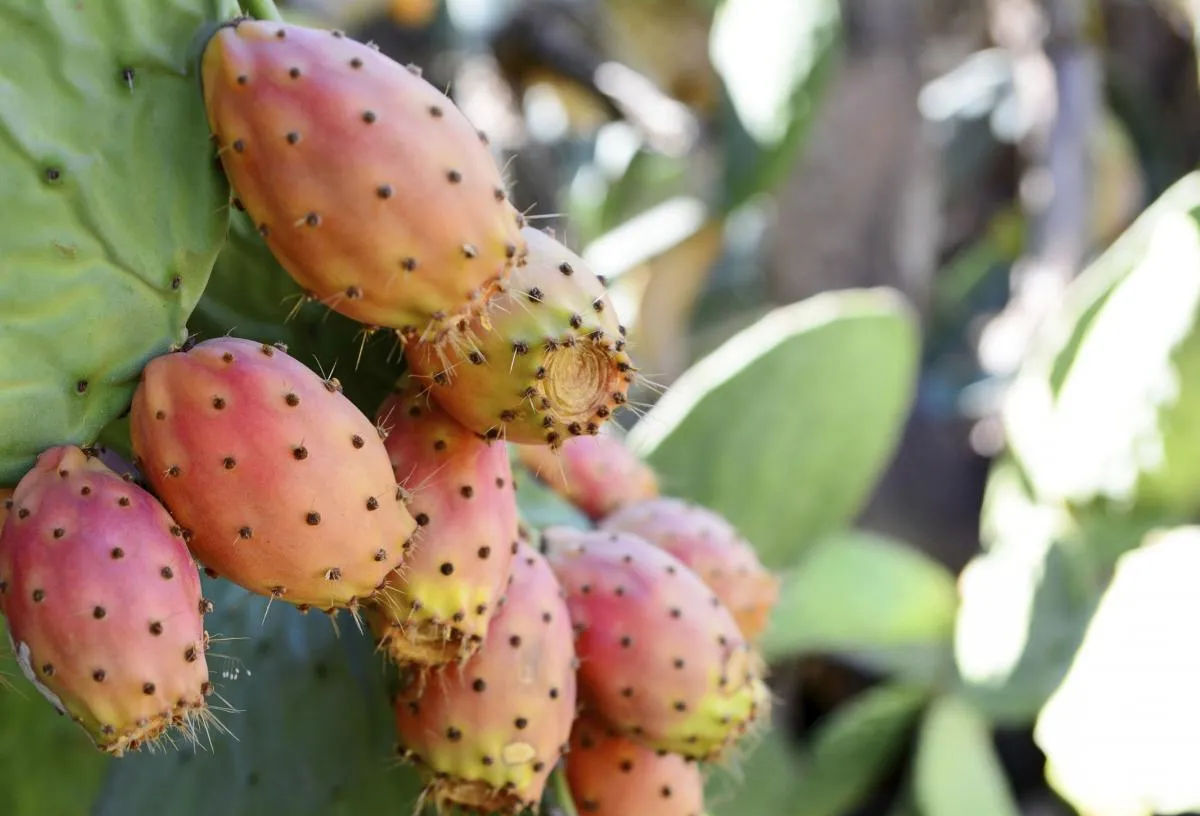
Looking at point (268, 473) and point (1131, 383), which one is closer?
point (268, 473)

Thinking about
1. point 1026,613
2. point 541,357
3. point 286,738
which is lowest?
point 1026,613

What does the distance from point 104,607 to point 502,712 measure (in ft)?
0.90

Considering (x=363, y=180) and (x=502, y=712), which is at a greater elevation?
(x=363, y=180)

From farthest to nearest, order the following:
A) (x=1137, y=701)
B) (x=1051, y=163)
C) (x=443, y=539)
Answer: (x=1051, y=163) → (x=1137, y=701) → (x=443, y=539)

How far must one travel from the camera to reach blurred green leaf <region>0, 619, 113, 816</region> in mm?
1031

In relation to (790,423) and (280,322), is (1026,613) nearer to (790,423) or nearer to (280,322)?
(790,423)

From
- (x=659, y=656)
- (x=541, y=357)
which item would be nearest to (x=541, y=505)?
(x=659, y=656)

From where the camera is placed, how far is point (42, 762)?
41.2 inches

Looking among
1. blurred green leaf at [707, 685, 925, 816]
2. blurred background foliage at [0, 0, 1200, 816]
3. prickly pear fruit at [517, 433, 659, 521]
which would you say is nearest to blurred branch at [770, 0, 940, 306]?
blurred background foliage at [0, 0, 1200, 816]

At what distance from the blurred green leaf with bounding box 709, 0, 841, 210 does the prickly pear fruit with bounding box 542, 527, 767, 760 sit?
1.50 m

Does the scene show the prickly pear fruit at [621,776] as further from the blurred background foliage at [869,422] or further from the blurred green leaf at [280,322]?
the blurred green leaf at [280,322]

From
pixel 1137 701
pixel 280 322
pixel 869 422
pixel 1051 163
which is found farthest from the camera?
pixel 1051 163

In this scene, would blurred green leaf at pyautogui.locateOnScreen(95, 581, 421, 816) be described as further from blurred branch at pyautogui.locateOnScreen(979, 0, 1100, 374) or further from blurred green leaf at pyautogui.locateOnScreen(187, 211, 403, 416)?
blurred branch at pyautogui.locateOnScreen(979, 0, 1100, 374)

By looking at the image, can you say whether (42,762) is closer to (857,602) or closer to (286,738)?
(286,738)
